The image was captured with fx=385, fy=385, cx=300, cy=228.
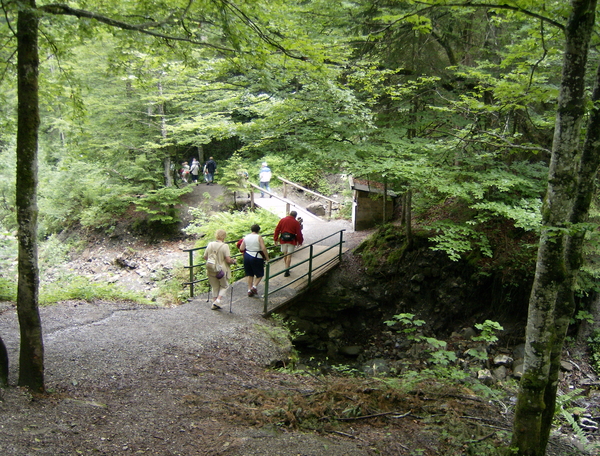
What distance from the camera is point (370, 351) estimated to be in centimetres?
1020

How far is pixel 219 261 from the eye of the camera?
7.98 metres

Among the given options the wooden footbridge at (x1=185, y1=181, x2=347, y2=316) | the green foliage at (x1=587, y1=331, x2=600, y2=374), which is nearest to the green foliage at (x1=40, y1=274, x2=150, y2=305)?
the wooden footbridge at (x1=185, y1=181, x2=347, y2=316)

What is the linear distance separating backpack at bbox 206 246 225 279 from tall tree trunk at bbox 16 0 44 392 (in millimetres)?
3722

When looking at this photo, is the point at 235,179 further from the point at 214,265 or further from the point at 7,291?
the point at 214,265

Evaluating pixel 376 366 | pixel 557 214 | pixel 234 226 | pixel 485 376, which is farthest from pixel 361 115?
pixel 557 214

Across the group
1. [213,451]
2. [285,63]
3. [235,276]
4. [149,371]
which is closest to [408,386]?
[213,451]

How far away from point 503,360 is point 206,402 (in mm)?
7283

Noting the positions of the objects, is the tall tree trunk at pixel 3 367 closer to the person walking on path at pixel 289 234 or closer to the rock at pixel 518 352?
the person walking on path at pixel 289 234

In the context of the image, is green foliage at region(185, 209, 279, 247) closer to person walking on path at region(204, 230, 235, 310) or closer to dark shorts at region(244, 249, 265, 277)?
dark shorts at region(244, 249, 265, 277)

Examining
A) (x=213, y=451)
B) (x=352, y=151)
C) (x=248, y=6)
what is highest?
(x=248, y=6)

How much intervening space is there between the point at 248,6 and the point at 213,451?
5.84 m

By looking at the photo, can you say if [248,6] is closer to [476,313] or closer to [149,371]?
[149,371]

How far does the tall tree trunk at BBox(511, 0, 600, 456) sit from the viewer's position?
342cm

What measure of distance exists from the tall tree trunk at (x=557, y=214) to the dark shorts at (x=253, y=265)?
5.94 m
